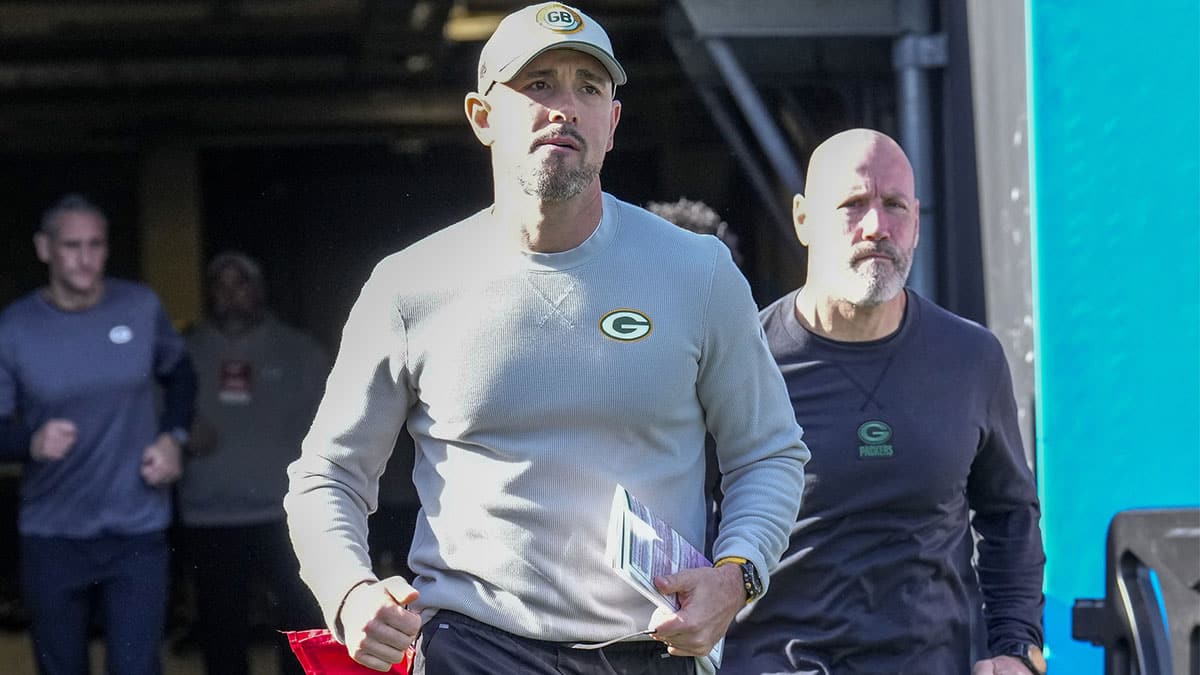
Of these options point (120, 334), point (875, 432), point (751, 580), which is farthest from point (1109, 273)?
point (120, 334)

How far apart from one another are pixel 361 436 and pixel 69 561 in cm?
285

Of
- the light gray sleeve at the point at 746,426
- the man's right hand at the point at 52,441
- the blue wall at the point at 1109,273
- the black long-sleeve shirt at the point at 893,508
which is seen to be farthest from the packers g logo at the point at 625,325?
the man's right hand at the point at 52,441

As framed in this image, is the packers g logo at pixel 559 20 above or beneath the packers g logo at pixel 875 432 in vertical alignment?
above

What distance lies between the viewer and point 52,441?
4.91 meters

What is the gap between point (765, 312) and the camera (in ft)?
11.6

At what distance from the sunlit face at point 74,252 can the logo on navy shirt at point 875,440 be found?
9.26 ft

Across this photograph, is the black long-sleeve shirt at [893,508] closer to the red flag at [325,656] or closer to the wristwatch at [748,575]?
the wristwatch at [748,575]

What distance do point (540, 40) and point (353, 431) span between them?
2.13 feet

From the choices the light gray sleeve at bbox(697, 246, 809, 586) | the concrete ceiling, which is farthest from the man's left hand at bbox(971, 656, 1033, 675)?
the concrete ceiling

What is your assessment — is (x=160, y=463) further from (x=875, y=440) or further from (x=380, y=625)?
(x=380, y=625)

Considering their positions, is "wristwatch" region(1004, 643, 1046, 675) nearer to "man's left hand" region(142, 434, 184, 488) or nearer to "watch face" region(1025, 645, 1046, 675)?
"watch face" region(1025, 645, 1046, 675)

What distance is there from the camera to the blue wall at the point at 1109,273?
14.7 feet

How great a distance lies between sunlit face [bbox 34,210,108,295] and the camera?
16.7 ft

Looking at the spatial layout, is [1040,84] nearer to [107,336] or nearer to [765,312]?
[765,312]
